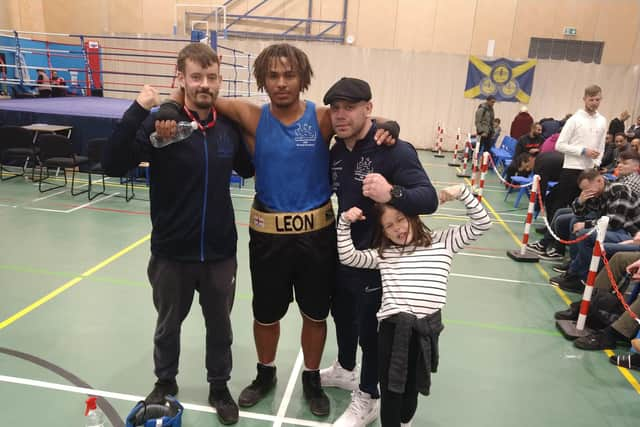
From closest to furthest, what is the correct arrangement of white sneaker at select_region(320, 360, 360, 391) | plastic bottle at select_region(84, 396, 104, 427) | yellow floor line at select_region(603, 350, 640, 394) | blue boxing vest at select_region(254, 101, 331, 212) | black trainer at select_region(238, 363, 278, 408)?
plastic bottle at select_region(84, 396, 104, 427)
blue boxing vest at select_region(254, 101, 331, 212)
black trainer at select_region(238, 363, 278, 408)
white sneaker at select_region(320, 360, 360, 391)
yellow floor line at select_region(603, 350, 640, 394)

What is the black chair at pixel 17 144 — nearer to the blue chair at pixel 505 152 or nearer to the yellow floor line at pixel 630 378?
the yellow floor line at pixel 630 378

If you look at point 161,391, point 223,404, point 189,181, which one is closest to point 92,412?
point 161,391

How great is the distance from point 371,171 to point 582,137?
A: 16.0 ft

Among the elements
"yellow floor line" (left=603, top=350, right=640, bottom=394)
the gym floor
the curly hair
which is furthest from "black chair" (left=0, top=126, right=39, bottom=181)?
"yellow floor line" (left=603, top=350, right=640, bottom=394)

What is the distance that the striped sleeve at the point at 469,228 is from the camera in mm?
2447

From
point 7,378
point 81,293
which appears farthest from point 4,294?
point 7,378

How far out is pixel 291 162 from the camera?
104 inches

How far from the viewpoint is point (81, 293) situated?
470 cm

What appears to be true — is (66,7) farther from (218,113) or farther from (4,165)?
(218,113)

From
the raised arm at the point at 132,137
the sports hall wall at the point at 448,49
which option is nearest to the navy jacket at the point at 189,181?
the raised arm at the point at 132,137

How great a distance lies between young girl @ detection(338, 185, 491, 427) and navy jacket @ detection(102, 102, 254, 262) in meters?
0.73

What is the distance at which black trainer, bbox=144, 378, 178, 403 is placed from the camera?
301 centimetres

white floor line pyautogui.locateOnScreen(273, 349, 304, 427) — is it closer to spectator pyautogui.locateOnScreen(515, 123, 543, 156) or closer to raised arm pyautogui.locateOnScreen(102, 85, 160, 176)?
raised arm pyautogui.locateOnScreen(102, 85, 160, 176)

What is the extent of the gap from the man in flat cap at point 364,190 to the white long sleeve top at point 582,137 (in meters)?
4.58
